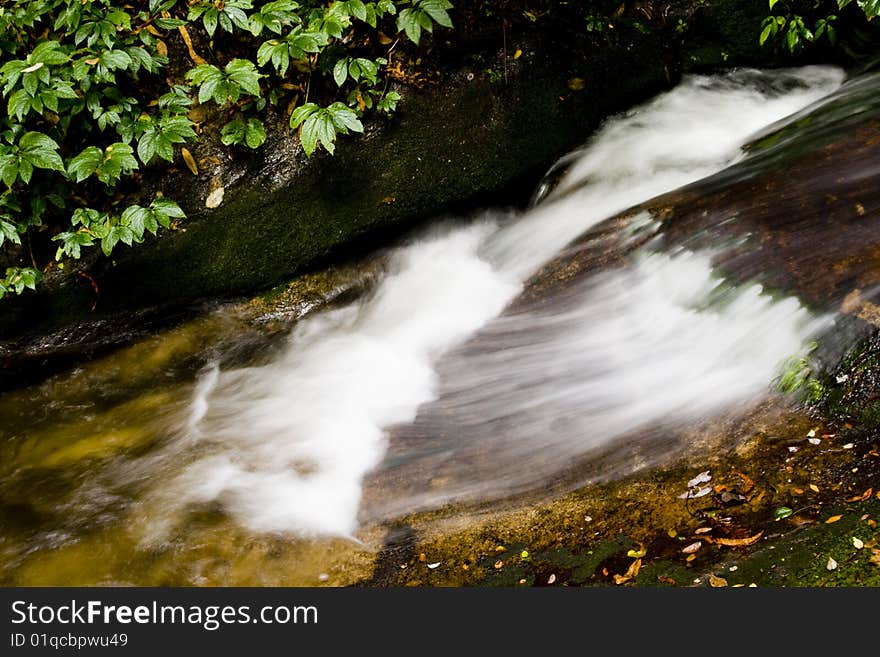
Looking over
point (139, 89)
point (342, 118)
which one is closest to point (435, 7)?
point (342, 118)

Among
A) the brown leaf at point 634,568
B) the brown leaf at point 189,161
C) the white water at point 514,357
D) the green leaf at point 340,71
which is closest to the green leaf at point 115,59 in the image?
the brown leaf at point 189,161

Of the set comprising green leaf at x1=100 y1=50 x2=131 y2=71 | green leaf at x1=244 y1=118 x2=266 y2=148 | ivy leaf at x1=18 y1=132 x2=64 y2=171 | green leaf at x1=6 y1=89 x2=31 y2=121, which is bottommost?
green leaf at x1=244 y1=118 x2=266 y2=148

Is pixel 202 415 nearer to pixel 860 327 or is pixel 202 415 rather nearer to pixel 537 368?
pixel 537 368

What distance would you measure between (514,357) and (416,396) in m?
0.56

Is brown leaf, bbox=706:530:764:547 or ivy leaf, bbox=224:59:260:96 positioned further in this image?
ivy leaf, bbox=224:59:260:96

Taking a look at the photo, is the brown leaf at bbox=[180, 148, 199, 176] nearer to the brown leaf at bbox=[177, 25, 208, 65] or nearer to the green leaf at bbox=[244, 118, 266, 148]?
the green leaf at bbox=[244, 118, 266, 148]

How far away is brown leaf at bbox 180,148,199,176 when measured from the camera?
4.54 metres

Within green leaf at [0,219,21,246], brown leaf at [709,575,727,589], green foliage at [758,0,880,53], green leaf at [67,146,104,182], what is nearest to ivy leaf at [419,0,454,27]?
green leaf at [67,146,104,182]

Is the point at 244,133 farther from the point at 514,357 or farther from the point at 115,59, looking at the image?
the point at 514,357

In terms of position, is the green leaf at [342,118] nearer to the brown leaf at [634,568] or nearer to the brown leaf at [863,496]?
the brown leaf at [634,568]

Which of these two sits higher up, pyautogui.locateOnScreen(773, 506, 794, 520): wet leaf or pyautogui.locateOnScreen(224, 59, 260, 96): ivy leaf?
pyautogui.locateOnScreen(224, 59, 260, 96): ivy leaf

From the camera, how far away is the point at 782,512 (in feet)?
8.57

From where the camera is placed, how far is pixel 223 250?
4676 millimetres

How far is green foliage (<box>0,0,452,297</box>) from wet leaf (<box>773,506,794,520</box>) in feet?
9.31
